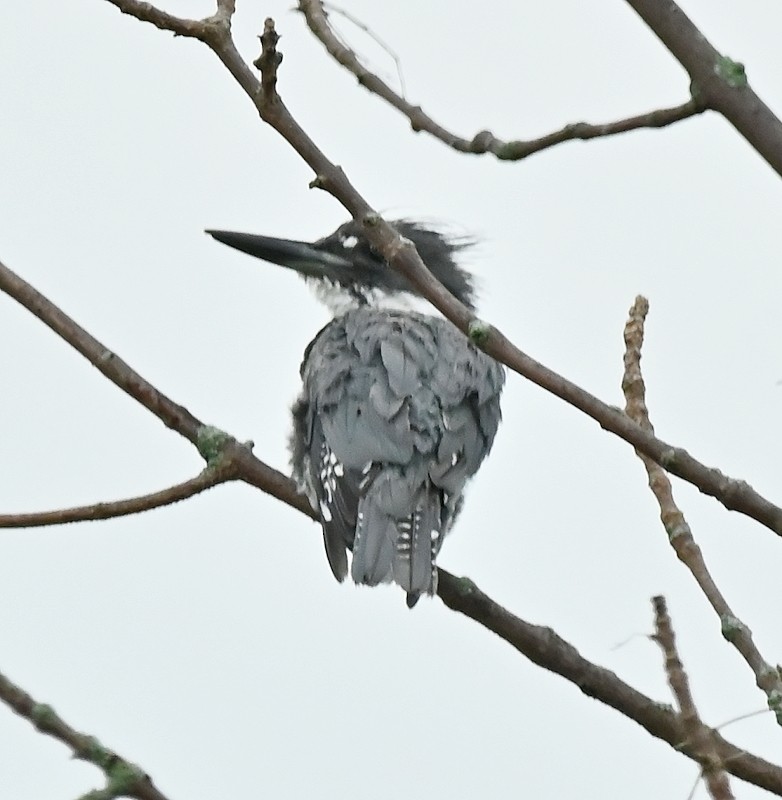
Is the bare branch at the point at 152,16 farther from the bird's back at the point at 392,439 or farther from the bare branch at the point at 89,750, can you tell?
the bird's back at the point at 392,439

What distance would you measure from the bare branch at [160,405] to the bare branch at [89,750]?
2.84 ft

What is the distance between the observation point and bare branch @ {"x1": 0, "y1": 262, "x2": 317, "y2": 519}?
2.44 metres

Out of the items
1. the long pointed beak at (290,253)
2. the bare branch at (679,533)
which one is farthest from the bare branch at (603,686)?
the long pointed beak at (290,253)

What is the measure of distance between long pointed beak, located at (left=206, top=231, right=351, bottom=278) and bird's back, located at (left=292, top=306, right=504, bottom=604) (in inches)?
19.1

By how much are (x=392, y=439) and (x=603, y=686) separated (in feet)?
3.11

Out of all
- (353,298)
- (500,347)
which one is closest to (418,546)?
(500,347)

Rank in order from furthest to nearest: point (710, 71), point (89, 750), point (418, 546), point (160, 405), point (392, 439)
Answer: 1. point (392, 439)
2. point (418, 546)
3. point (160, 405)
4. point (710, 71)
5. point (89, 750)

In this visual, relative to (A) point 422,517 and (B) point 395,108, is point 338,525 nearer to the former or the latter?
(A) point 422,517

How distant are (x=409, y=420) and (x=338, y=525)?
0.29 meters

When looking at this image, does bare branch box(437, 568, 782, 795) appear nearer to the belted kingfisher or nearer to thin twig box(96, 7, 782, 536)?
the belted kingfisher

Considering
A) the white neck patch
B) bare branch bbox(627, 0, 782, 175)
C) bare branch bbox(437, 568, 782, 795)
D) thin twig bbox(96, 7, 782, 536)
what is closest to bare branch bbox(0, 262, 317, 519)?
bare branch bbox(437, 568, 782, 795)

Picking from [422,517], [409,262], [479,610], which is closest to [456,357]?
[422,517]

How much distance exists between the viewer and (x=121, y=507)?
8.11 feet

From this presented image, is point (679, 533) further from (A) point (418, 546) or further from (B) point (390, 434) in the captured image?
(B) point (390, 434)
